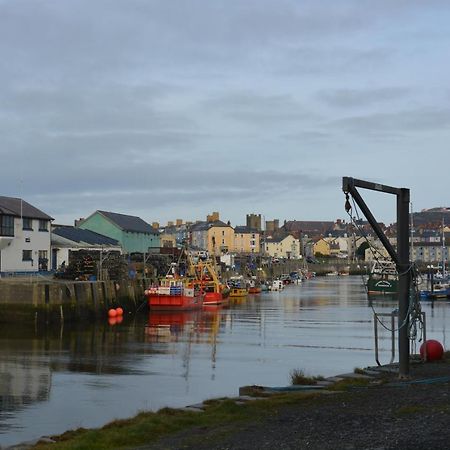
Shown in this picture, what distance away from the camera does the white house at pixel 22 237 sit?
6556 cm

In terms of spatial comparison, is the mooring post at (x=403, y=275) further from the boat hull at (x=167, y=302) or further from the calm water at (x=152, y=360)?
the boat hull at (x=167, y=302)

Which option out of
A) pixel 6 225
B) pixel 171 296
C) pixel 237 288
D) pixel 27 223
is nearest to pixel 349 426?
pixel 171 296

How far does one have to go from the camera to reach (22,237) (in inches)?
2667

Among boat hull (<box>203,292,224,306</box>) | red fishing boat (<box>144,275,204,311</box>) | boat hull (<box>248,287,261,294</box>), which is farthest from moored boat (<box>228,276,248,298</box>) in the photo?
red fishing boat (<box>144,275,204,311</box>)

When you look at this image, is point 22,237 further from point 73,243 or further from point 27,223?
point 73,243

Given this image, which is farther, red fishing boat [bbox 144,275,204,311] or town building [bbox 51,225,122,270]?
town building [bbox 51,225,122,270]

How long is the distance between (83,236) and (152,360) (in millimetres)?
55464

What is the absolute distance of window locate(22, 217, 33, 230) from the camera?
68062 millimetres

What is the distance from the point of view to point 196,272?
86062 millimetres

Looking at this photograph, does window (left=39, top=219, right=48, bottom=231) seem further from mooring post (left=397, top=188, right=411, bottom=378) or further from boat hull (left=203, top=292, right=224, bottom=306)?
mooring post (left=397, top=188, right=411, bottom=378)

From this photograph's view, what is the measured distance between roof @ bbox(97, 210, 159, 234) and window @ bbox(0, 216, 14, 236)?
33425mm

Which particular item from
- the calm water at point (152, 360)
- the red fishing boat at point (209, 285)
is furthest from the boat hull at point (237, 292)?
the calm water at point (152, 360)

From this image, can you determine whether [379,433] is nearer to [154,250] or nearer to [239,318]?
[239,318]

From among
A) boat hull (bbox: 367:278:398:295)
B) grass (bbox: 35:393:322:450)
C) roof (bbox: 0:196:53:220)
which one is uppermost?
roof (bbox: 0:196:53:220)
